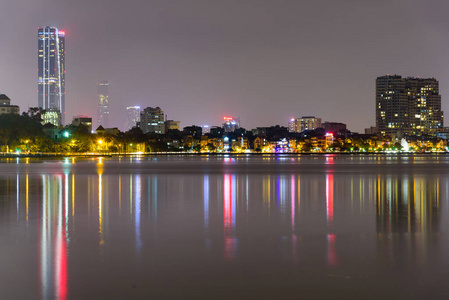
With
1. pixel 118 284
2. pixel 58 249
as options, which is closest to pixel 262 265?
pixel 118 284

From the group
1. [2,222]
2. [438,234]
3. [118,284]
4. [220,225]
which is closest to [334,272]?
[118,284]

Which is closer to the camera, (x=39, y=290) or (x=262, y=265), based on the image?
(x=39, y=290)

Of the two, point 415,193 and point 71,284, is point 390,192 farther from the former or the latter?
point 71,284

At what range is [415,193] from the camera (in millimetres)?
33438

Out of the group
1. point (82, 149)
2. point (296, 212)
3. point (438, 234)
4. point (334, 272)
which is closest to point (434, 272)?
point (334, 272)

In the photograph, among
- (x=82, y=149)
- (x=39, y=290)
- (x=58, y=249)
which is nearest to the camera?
(x=39, y=290)

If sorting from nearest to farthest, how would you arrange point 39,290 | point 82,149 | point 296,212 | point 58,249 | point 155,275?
1. point 39,290
2. point 155,275
3. point 58,249
4. point 296,212
5. point 82,149

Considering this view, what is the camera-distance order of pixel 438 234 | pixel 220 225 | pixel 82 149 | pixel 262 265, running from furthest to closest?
pixel 82 149 < pixel 220 225 < pixel 438 234 < pixel 262 265

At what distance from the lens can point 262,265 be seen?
41.1 feet

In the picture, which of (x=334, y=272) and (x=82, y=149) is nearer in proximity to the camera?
(x=334, y=272)

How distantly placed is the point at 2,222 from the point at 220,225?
25.7 ft

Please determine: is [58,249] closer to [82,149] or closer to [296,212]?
[296,212]

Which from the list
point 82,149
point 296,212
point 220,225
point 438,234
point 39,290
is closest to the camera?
point 39,290

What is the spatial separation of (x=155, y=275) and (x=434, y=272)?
5.79m
